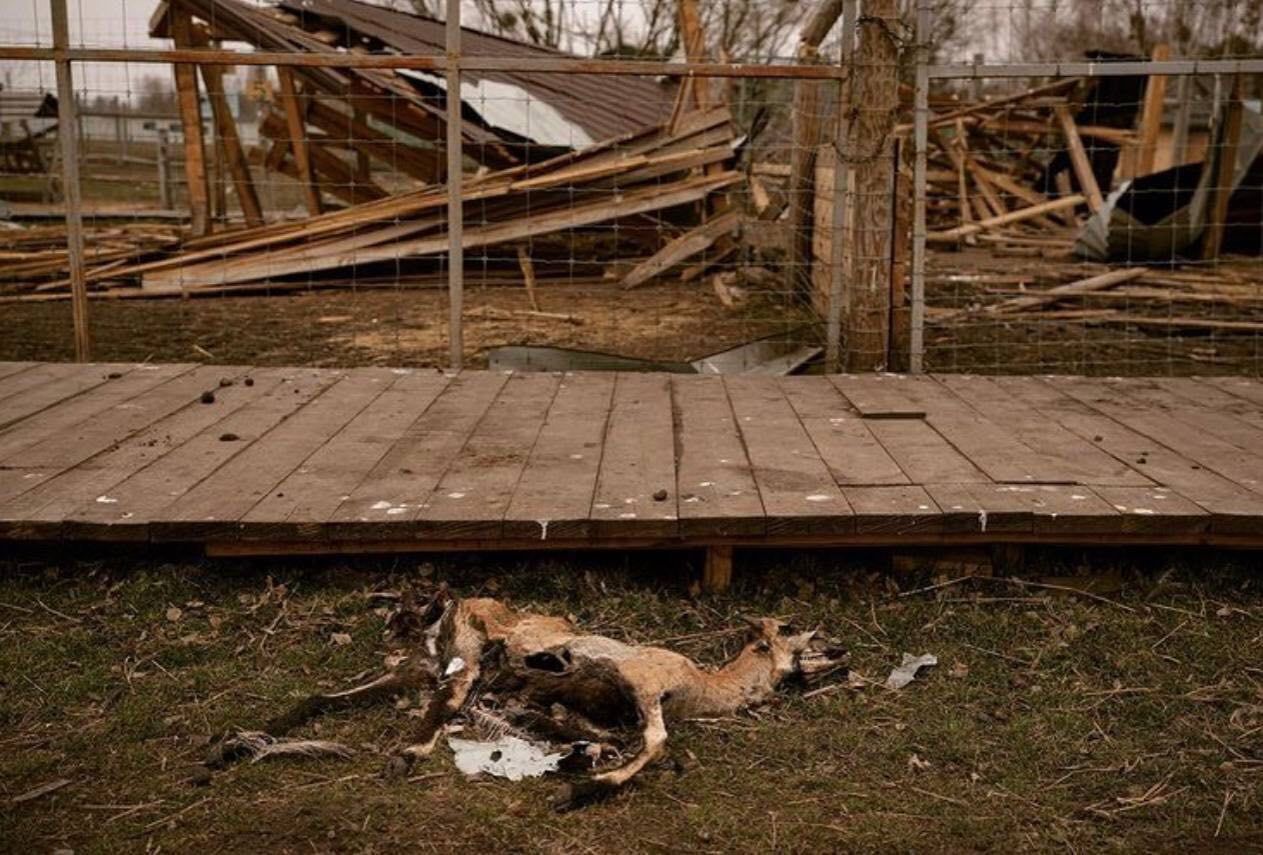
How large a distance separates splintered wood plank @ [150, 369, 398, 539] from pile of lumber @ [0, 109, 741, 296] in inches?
207

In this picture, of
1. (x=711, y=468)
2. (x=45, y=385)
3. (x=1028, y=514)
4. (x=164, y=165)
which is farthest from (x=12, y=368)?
(x=164, y=165)

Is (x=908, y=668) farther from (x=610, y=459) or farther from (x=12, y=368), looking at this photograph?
(x=12, y=368)

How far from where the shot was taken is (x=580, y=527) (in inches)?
160

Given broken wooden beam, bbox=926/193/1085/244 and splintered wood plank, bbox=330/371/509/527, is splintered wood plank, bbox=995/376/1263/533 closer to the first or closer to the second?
splintered wood plank, bbox=330/371/509/527

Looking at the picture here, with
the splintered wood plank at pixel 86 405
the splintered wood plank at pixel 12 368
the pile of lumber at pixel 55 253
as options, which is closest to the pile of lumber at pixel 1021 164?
the pile of lumber at pixel 55 253

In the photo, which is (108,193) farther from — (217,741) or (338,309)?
(217,741)

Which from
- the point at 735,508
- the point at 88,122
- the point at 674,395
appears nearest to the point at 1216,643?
the point at 735,508

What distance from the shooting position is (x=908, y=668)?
3.80 meters

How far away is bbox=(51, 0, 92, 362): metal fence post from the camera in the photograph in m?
6.65

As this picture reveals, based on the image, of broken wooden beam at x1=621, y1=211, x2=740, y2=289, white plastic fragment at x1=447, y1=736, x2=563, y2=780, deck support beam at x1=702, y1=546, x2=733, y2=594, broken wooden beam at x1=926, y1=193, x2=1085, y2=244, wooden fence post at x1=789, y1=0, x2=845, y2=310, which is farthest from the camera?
broken wooden beam at x1=926, y1=193, x2=1085, y2=244

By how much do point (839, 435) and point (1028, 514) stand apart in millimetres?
1138

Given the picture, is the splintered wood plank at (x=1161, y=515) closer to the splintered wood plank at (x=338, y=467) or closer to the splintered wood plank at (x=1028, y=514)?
the splintered wood plank at (x=1028, y=514)

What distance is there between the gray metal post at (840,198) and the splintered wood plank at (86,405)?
331cm

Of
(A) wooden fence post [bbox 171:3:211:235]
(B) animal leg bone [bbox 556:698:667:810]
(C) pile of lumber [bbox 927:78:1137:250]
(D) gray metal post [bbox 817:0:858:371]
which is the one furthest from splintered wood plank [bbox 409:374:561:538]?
(C) pile of lumber [bbox 927:78:1137:250]
